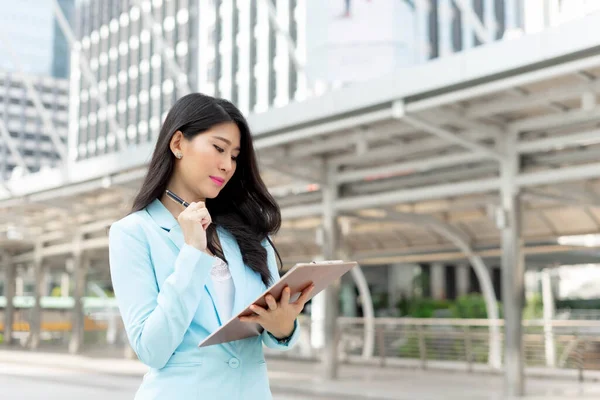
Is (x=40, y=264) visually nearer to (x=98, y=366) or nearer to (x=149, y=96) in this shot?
(x=98, y=366)

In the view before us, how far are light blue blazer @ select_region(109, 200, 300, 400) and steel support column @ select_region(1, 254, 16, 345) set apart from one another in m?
26.7

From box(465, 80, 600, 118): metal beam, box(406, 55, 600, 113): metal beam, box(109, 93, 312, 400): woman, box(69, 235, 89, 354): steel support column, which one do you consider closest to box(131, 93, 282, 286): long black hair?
box(109, 93, 312, 400): woman

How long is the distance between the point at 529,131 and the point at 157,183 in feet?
31.4

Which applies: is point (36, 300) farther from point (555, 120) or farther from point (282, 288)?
point (282, 288)

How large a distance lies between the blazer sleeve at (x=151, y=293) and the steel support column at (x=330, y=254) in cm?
1177

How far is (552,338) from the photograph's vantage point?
14453 mm

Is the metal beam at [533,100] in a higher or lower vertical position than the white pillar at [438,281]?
higher

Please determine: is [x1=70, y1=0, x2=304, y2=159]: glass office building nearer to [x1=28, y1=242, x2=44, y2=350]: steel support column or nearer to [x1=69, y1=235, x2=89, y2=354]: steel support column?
[x1=28, y1=242, x2=44, y2=350]: steel support column

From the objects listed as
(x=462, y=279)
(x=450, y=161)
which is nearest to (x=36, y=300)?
(x=450, y=161)

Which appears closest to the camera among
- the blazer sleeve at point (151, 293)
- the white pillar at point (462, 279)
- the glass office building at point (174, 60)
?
the blazer sleeve at point (151, 293)

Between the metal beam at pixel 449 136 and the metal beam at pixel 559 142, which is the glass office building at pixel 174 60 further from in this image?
the metal beam at pixel 559 142

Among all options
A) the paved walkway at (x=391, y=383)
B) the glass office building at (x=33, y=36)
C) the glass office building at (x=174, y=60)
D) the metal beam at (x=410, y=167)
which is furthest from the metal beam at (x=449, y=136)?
the glass office building at (x=33, y=36)

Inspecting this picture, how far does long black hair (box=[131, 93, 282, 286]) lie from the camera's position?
194 centimetres

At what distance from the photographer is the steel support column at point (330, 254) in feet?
44.7
